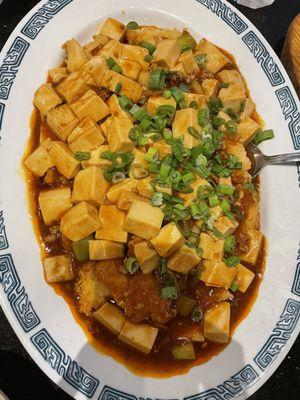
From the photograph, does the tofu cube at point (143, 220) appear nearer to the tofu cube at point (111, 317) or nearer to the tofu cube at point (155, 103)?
the tofu cube at point (111, 317)

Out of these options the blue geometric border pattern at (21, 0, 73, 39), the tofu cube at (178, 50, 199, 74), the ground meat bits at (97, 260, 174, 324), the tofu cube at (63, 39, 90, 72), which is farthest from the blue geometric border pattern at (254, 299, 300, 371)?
the blue geometric border pattern at (21, 0, 73, 39)

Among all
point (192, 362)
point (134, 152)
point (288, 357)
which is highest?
point (134, 152)

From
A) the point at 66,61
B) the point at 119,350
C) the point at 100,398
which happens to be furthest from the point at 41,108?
the point at 100,398

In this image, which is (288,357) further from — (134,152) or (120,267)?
(134,152)

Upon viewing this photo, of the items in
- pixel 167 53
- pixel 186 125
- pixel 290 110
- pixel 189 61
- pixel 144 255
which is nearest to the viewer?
pixel 144 255

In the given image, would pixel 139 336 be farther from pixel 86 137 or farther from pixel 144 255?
pixel 86 137

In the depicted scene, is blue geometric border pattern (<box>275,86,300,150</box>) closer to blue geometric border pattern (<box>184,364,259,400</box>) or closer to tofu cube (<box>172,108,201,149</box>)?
tofu cube (<box>172,108,201,149</box>)

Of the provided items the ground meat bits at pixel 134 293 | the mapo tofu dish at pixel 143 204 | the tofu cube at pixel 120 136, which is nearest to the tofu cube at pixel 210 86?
the mapo tofu dish at pixel 143 204

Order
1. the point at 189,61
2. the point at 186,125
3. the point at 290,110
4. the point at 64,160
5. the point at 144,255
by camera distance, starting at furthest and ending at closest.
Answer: the point at 290,110 → the point at 189,61 → the point at 186,125 → the point at 64,160 → the point at 144,255

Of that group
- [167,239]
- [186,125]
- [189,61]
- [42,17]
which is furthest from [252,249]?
[42,17]
